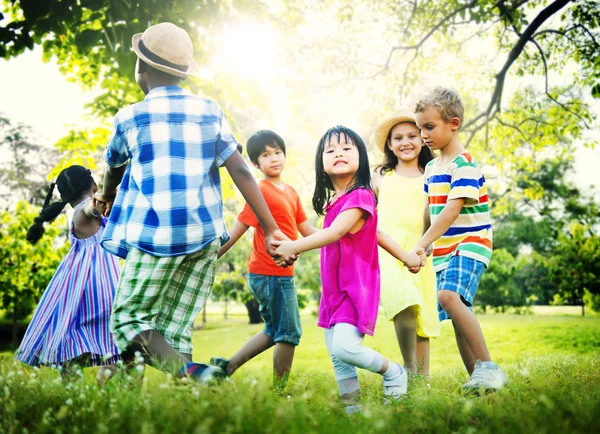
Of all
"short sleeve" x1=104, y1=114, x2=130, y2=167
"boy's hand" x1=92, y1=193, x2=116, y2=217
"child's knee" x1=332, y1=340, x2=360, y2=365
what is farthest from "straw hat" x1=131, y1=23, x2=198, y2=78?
"child's knee" x1=332, y1=340, x2=360, y2=365

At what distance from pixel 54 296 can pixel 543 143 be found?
963 centimetres

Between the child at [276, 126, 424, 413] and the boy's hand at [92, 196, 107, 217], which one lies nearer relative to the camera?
the child at [276, 126, 424, 413]

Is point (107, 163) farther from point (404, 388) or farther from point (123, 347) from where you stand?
point (404, 388)

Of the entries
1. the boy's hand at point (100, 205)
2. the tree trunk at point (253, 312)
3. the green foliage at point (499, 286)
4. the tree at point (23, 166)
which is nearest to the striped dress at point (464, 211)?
the boy's hand at point (100, 205)

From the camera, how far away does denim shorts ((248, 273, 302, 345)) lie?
3.89 metres

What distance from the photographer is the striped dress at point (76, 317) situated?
142 inches

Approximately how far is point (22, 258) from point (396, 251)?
11.0 m

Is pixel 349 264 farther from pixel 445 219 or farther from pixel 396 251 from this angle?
pixel 445 219

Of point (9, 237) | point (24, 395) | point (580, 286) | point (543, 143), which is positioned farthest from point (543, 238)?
point (24, 395)

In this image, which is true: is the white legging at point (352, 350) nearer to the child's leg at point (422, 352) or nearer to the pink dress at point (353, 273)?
the pink dress at point (353, 273)

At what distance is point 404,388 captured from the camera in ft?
9.74

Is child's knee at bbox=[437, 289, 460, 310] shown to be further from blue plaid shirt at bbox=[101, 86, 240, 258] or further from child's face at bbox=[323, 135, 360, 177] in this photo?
blue plaid shirt at bbox=[101, 86, 240, 258]

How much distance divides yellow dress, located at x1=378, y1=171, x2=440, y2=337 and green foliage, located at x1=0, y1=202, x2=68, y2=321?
9.96 metres

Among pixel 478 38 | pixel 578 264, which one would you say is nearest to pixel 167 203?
pixel 478 38
